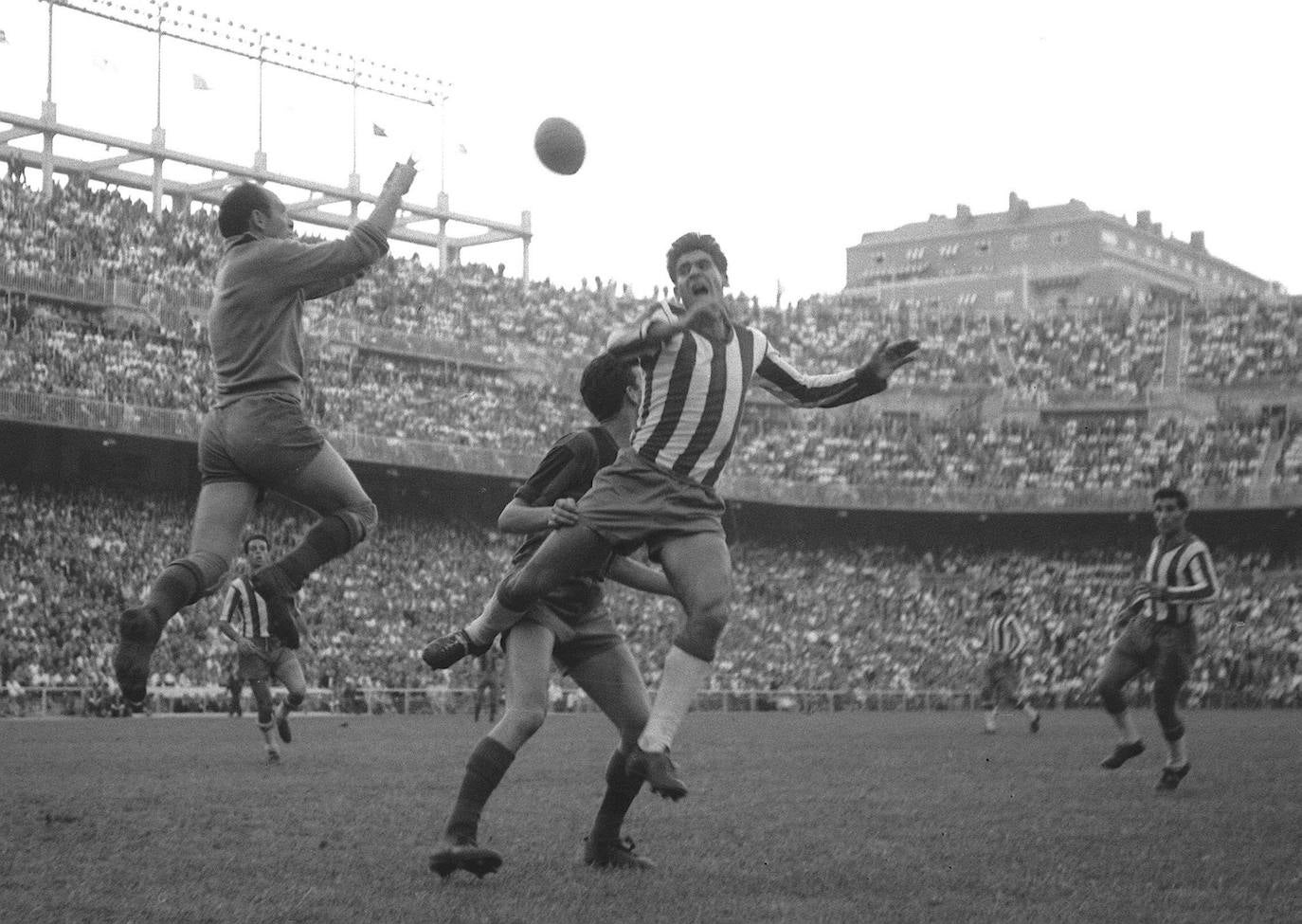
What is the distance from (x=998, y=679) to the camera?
28078mm

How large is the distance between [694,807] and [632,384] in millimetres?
4372

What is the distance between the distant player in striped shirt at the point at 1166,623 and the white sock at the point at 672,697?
23.6 feet

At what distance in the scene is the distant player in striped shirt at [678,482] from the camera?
7.62 m

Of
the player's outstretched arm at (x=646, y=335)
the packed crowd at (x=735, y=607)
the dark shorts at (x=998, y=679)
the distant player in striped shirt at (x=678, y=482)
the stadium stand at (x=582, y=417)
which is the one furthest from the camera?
the stadium stand at (x=582, y=417)

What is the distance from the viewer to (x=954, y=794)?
13102 mm

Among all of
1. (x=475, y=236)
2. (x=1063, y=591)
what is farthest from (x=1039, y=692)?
(x=475, y=236)

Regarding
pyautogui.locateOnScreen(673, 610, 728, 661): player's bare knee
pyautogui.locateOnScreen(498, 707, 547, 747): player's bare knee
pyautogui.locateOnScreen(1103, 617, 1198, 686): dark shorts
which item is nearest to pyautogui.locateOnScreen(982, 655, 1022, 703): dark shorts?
pyautogui.locateOnScreen(1103, 617, 1198, 686): dark shorts

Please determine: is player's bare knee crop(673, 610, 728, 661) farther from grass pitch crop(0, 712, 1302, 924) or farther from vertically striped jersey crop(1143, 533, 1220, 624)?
vertically striped jersey crop(1143, 533, 1220, 624)

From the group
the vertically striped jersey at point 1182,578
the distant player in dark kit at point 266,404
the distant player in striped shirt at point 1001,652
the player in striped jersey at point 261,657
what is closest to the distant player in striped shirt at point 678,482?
the distant player in dark kit at point 266,404

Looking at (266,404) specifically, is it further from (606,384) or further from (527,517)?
(606,384)

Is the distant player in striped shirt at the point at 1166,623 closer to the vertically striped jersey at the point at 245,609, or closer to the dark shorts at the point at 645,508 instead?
the dark shorts at the point at 645,508

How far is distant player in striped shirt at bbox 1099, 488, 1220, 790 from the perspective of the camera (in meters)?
13.8

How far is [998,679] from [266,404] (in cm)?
2180

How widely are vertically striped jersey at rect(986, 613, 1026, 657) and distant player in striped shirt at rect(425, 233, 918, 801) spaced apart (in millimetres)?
20940
